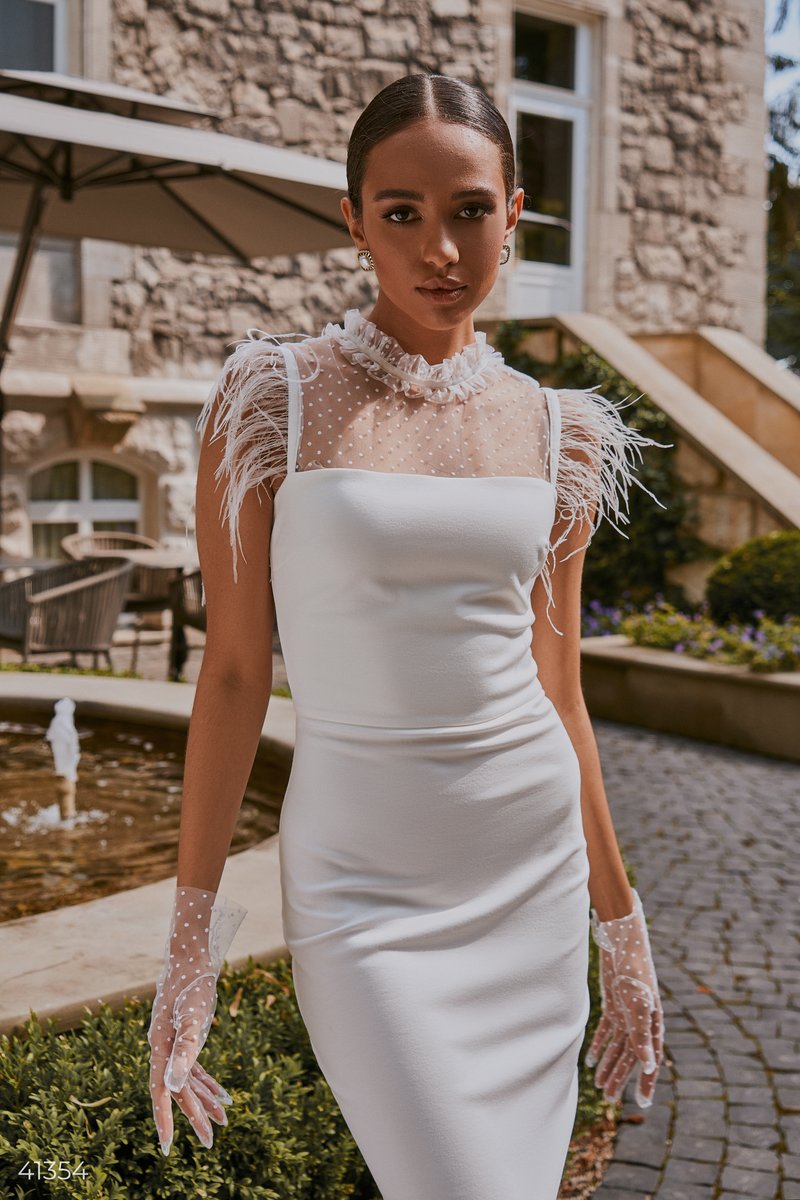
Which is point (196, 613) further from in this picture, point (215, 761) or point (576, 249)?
point (576, 249)

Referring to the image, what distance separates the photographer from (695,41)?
13.9 metres

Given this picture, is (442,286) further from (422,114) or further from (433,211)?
(422,114)

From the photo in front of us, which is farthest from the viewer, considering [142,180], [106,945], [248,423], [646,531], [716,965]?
[646,531]

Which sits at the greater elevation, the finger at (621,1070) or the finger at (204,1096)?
the finger at (204,1096)

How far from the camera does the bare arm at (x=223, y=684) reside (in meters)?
1.59

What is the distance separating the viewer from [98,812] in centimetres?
451

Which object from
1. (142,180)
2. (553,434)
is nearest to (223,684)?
(553,434)

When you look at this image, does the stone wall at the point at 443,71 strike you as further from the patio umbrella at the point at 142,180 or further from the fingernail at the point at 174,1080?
the fingernail at the point at 174,1080

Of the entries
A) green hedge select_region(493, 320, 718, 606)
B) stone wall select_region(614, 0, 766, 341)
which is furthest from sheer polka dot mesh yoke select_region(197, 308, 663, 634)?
stone wall select_region(614, 0, 766, 341)

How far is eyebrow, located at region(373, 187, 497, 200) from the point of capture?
1582mm

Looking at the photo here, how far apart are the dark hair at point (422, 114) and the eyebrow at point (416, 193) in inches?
2.3

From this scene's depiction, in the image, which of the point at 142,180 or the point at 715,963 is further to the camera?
the point at 142,180

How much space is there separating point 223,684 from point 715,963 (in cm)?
289

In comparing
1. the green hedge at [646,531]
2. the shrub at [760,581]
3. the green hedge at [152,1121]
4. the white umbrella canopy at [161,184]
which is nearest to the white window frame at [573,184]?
the green hedge at [646,531]
